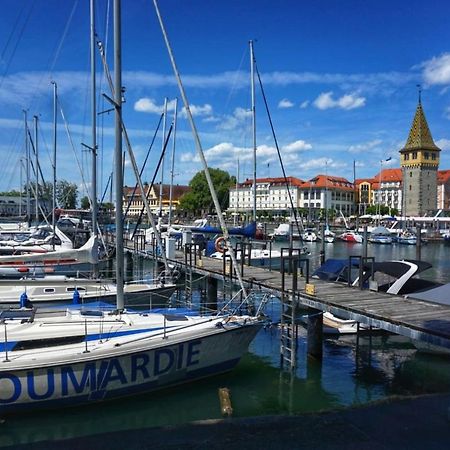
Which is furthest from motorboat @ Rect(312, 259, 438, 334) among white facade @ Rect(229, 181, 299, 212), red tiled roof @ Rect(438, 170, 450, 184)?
red tiled roof @ Rect(438, 170, 450, 184)

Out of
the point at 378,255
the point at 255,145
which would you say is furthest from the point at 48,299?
the point at 378,255

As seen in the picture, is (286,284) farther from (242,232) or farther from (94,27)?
(242,232)

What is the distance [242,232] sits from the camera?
132 feet

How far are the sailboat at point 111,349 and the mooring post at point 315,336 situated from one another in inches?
128

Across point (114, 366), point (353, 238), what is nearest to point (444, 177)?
point (353, 238)

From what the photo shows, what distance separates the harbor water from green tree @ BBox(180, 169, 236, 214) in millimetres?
132078

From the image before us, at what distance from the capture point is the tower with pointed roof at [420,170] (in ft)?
511

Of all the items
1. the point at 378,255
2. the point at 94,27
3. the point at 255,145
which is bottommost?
the point at 378,255

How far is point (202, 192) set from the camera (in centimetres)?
15312

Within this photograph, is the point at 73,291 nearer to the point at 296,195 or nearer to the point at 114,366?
the point at 114,366

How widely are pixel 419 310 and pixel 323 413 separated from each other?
5.76m

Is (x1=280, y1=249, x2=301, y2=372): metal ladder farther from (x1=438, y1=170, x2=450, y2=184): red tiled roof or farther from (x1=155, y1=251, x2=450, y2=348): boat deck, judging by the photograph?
(x1=438, y1=170, x2=450, y2=184): red tiled roof

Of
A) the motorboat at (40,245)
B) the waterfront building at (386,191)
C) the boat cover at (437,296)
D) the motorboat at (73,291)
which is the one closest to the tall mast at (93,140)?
the motorboat at (73,291)

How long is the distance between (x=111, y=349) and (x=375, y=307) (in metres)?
7.81
